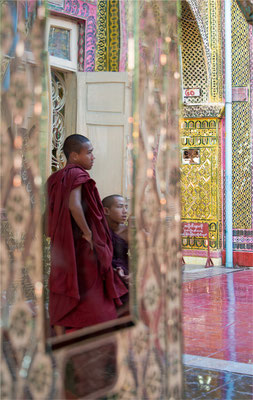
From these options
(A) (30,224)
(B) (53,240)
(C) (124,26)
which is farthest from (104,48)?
(A) (30,224)

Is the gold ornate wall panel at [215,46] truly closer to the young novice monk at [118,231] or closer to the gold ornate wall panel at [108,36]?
the gold ornate wall panel at [108,36]

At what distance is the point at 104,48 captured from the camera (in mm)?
5816

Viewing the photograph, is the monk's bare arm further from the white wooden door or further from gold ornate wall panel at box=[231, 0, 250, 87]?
gold ornate wall panel at box=[231, 0, 250, 87]

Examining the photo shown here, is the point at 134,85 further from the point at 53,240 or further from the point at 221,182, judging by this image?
the point at 221,182

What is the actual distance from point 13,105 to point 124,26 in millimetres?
4465

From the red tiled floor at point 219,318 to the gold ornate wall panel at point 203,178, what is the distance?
88.1 inches

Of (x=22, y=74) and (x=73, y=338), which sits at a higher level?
(x=22, y=74)

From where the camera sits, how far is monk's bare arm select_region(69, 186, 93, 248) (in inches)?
136

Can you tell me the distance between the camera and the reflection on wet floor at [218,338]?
3.21 meters

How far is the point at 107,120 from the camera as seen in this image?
546 centimetres

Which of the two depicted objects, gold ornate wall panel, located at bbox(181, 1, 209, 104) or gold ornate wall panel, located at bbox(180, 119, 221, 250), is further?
gold ornate wall panel, located at bbox(180, 119, 221, 250)

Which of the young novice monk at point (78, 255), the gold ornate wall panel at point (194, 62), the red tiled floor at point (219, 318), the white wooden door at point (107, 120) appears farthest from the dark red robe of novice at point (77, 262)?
the gold ornate wall panel at point (194, 62)

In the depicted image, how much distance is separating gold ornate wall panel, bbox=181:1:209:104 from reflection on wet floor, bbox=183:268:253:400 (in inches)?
162

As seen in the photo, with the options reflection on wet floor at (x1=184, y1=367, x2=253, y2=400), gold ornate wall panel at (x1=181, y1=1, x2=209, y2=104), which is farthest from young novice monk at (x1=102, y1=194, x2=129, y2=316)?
gold ornate wall panel at (x1=181, y1=1, x2=209, y2=104)
